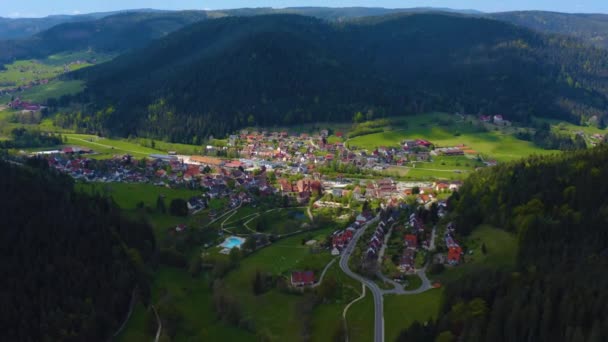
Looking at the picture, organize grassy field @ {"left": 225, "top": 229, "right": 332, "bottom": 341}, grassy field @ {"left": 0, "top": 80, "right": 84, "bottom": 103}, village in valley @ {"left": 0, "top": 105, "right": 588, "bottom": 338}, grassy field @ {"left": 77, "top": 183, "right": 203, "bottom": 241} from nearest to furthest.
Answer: grassy field @ {"left": 225, "top": 229, "right": 332, "bottom": 341} → village in valley @ {"left": 0, "top": 105, "right": 588, "bottom": 338} → grassy field @ {"left": 77, "top": 183, "right": 203, "bottom": 241} → grassy field @ {"left": 0, "top": 80, "right": 84, "bottom": 103}

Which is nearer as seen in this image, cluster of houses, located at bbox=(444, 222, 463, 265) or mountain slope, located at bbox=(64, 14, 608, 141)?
cluster of houses, located at bbox=(444, 222, 463, 265)

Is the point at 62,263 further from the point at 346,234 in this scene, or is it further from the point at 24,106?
the point at 24,106

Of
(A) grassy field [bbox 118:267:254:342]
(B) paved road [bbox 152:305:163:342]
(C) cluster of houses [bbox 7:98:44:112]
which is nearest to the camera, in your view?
(B) paved road [bbox 152:305:163:342]

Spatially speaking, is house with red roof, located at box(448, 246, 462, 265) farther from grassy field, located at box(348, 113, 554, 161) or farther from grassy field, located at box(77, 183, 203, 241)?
grassy field, located at box(348, 113, 554, 161)

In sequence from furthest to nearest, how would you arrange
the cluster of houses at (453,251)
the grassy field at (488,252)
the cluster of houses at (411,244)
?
1. the cluster of houses at (411,244)
2. the cluster of houses at (453,251)
3. the grassy field at (488,252)

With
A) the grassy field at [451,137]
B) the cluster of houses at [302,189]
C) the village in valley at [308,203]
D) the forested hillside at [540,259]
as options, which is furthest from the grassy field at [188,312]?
the grassy field at [451,137]

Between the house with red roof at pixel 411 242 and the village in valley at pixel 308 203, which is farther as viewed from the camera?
the house with red roof at pixel 411 242

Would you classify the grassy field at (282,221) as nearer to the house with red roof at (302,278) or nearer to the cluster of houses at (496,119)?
the house with red roof at (302,278)

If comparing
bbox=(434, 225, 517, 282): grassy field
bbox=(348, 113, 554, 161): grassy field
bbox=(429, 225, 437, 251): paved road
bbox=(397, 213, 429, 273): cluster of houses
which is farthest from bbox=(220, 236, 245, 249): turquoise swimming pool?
bbox=(348, 113, 554, 161): grassy field

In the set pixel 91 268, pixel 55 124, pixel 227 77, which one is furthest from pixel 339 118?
pixel 91 268
